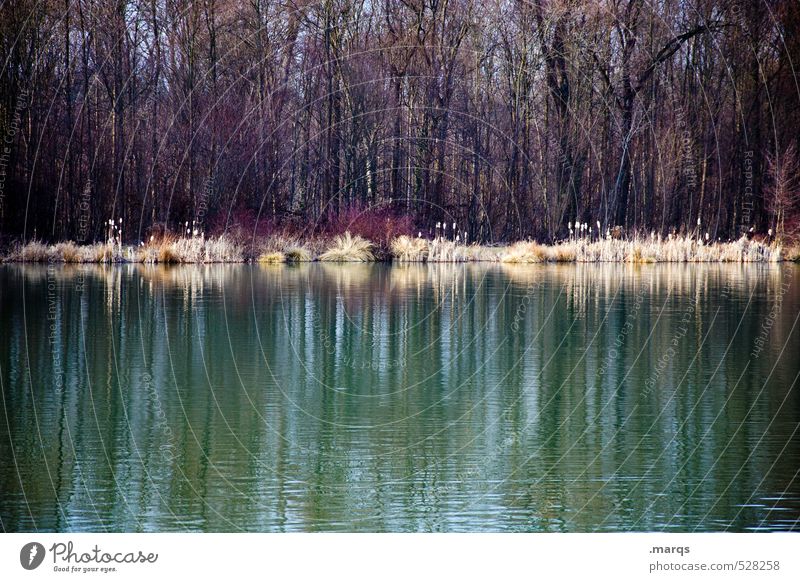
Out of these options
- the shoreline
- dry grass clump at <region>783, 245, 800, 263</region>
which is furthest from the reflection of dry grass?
dry grass clump at <region>783, 245, 800, 263</region>

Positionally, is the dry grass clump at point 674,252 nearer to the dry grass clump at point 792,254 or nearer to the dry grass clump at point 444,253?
the dry grass clump at point 792,254

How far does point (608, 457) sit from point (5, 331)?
10.7 meters

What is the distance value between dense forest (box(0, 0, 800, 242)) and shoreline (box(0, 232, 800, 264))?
1.83 m

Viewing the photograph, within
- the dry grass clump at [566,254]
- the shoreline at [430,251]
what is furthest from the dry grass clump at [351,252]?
the dry grass clump at [566,254]

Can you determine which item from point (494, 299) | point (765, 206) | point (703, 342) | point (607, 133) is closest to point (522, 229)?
point (607, 133)

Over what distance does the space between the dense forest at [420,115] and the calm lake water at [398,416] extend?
19.9 meters

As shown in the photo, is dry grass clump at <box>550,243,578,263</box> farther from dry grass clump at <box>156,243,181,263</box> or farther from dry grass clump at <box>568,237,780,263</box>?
dry grass clump at <box>156,243,181,263</box>

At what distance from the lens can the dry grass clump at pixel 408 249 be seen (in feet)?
131

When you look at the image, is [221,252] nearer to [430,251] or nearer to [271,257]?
[271,257]

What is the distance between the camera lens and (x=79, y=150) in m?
40.1

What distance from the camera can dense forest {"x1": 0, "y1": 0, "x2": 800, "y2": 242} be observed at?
134ft

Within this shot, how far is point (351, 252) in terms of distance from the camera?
39688mm

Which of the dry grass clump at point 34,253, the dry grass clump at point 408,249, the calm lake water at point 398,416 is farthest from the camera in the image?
the dry grass clump at point 408,249

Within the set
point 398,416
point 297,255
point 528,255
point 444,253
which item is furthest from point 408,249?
point 398,416
